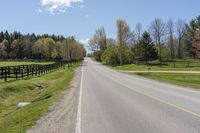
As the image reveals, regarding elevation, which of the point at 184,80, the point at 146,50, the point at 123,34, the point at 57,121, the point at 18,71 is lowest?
the point at 184,80

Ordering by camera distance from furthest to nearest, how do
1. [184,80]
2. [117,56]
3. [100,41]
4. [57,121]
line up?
[100,41]
[117,56]
[184,80]
[57,121]

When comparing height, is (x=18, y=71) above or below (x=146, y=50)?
below

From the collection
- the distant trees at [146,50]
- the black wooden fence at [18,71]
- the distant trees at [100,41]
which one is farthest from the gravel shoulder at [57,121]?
the distant trees at [100,41]

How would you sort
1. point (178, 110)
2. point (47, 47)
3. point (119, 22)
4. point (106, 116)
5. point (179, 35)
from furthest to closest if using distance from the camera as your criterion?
point (47, 47), point (179, 35), point (119, 22), point (178, 110), point (106, 116)

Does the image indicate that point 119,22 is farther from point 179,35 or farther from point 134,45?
point 179,35

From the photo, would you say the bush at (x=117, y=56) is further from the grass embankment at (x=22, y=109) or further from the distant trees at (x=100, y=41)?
the grass embankment at (x=22, y=109)

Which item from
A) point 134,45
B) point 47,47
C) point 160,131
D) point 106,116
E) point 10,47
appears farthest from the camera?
point 10,47

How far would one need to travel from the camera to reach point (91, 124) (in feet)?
36.9

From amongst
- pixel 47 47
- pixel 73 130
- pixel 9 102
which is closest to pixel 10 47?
pixel 47 47

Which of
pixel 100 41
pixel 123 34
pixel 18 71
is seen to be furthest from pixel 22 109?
pixel 100 41

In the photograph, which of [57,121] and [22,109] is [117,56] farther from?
[57,121]

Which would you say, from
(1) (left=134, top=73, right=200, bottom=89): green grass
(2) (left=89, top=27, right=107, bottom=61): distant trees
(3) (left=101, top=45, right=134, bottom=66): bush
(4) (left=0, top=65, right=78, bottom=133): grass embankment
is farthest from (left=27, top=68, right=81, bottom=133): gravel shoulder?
(2) (left=89, top=27, right=107, bottom=61): distant trees

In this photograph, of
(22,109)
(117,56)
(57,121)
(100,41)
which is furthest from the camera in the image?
(100,41)

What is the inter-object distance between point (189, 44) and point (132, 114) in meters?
106
